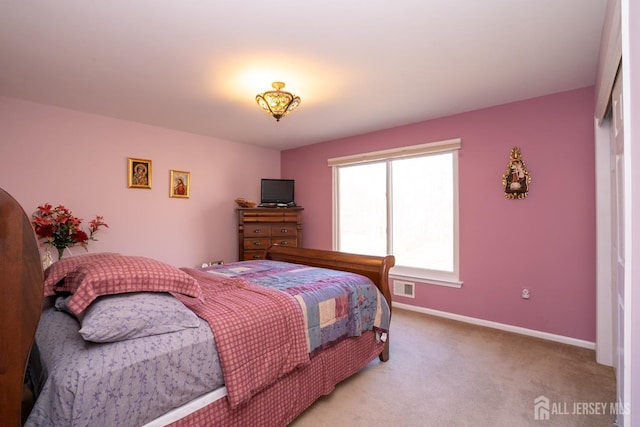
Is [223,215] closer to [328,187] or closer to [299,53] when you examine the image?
[328,187]

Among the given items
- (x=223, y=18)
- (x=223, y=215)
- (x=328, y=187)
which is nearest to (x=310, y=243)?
(x=328, y=187)

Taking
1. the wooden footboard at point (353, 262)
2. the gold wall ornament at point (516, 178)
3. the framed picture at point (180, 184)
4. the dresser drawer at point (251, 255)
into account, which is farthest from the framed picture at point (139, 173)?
the gold wall ornament at point (516, 178)

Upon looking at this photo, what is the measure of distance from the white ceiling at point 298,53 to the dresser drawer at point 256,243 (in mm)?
1925

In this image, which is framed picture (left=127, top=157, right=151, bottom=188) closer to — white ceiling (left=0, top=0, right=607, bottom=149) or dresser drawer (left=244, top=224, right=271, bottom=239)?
white ceiling (left=0, top=0, right=607, bottom=149)

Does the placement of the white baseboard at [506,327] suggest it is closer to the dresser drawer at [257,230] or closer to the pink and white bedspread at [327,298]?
the pink and white bedspread at [327,298]

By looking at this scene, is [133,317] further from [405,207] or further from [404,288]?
[405,207]

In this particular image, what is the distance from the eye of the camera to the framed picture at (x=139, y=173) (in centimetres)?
380

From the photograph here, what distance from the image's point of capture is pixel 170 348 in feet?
4.16

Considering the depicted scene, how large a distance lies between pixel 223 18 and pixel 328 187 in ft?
10.6

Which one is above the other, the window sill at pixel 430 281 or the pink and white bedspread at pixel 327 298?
the pink and white bedspread at pixel 327 298

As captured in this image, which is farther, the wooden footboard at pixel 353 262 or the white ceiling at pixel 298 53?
the wooden footboard at pixel 353 262

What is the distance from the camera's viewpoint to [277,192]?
5.07 m

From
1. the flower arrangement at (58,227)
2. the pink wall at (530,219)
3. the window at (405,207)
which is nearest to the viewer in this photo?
the pink wall at (530,219)

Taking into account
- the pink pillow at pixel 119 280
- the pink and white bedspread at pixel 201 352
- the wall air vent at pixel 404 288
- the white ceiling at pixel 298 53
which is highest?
the white ceiling at pixel 298 53
